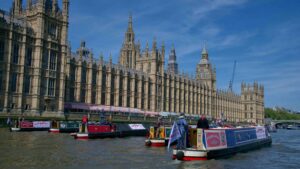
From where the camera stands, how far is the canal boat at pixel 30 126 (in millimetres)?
48297

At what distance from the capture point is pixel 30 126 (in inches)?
1994

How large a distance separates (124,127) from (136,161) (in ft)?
91.0

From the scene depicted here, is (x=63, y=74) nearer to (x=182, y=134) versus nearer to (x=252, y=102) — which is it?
(x=182, y=134)

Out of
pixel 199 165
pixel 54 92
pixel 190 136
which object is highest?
pixel 54 92

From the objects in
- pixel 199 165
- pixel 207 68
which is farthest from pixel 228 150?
pixel 207 68

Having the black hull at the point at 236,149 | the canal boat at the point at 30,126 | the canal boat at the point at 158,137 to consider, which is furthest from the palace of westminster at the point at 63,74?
the black hull at the point at 236,149

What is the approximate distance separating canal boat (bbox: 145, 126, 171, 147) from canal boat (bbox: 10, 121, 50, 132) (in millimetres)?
21550

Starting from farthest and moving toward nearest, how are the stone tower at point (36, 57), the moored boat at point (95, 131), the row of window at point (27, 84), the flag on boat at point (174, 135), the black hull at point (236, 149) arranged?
the row of window at point (27, 84)
the stone tower at point (36, 57)
the moored boat at point (95, 131)
the black hull at point (236, 149)
the flag on boat at point (174, 135)

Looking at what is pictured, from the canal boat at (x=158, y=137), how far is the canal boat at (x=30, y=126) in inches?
848

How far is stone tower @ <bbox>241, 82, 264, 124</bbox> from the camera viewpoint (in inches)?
7451

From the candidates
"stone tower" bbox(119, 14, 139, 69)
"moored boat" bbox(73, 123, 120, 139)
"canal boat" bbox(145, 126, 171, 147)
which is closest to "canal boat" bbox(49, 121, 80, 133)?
"moored boat" bbox(73, 123, 120, 139)

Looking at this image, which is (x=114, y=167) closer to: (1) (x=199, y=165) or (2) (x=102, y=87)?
(1) (x=199, y=165)

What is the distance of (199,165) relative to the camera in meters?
22.8

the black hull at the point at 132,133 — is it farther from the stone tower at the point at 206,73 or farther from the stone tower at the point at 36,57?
the stone tower at the point at 206,73
